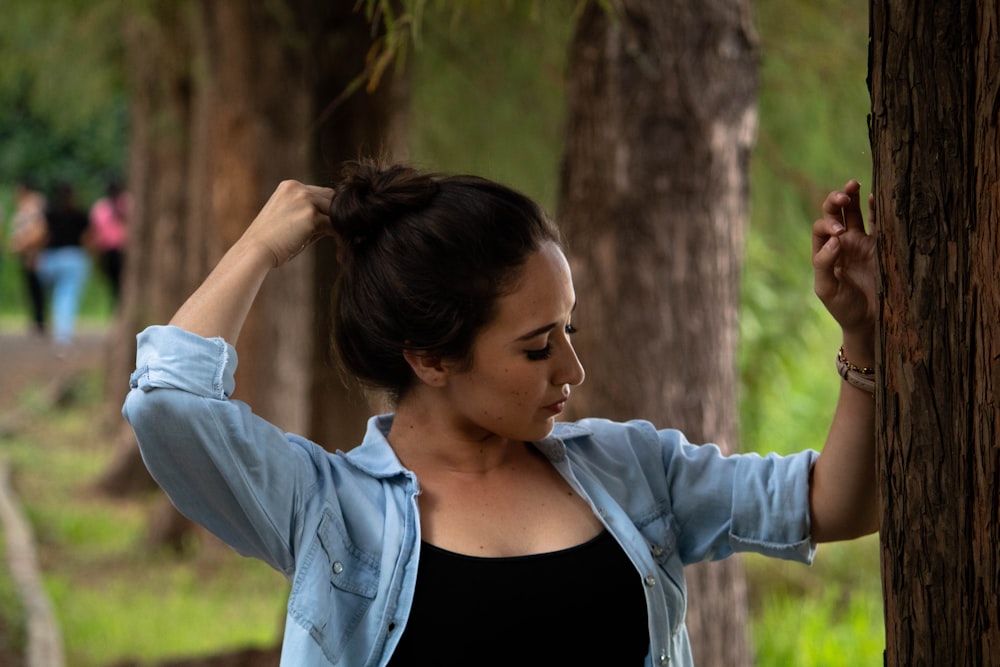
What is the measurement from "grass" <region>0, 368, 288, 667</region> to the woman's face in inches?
131

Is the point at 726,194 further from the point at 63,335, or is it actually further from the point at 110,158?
the point at 110,158

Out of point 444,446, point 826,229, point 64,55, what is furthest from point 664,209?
point 64,55

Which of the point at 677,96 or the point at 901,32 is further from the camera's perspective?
the point at 677,96

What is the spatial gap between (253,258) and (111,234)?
15.4 m

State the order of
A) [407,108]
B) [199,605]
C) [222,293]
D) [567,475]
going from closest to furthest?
[222,293] < [567,475] < [407,108] < [199,605]

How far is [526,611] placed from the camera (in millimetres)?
2154

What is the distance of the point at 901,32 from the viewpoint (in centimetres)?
182

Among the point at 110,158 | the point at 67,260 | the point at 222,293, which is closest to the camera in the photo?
the point at 222,293

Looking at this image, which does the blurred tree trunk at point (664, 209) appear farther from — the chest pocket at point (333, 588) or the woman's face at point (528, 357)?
the chest pocket at point (333, 588)

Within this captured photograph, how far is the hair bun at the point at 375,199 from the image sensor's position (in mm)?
2266

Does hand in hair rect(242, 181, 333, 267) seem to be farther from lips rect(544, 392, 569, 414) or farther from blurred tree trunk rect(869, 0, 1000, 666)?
blurred tree trunk rect(869, 0, 1000, 666)

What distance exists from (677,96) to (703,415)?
3.15ft

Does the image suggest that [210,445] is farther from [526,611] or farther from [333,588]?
[526,611]

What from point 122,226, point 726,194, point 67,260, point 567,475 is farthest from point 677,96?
point 122,226
